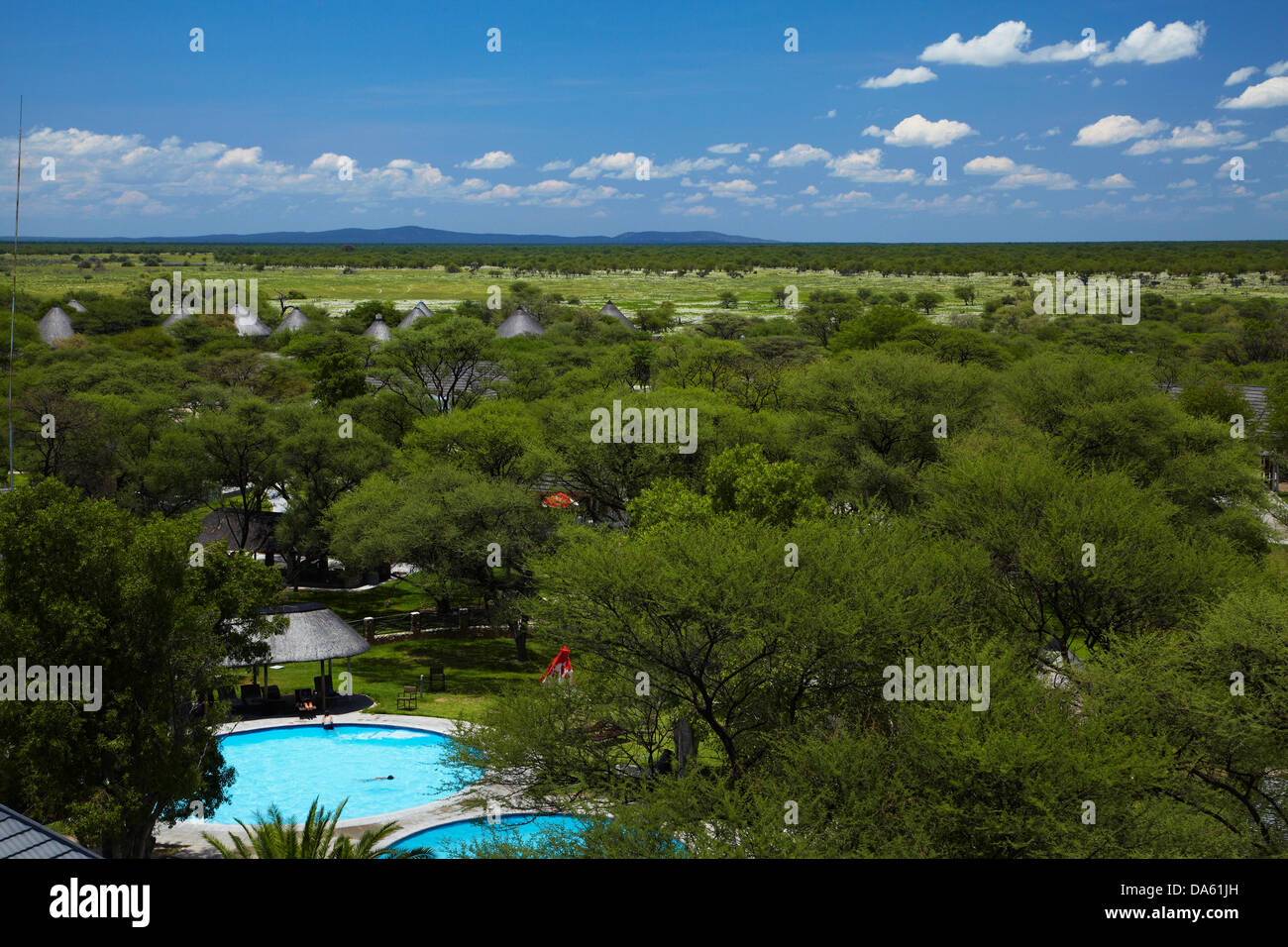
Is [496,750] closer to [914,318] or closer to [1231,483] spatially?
[1231,483]

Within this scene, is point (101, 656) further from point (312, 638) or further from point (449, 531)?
point (449, 531)

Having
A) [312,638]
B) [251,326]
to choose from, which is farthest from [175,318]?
[312,638]

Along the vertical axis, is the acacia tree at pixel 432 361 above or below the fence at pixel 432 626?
above

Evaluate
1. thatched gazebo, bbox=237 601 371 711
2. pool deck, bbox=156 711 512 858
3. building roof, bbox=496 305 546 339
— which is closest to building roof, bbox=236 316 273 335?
building roof, bbox=496 305 546 339

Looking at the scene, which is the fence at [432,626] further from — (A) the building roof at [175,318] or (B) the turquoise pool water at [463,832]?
(A) the building roof at [175,318]

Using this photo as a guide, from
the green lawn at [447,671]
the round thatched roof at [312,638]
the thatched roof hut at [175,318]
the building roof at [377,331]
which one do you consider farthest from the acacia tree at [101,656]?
the thatched roof hut at [175,318]
